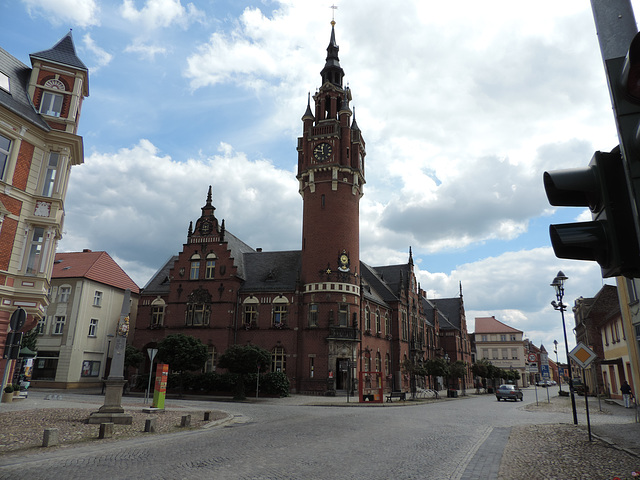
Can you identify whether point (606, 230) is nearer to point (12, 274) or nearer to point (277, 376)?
point (12, 274)

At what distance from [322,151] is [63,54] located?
2792 centimetres

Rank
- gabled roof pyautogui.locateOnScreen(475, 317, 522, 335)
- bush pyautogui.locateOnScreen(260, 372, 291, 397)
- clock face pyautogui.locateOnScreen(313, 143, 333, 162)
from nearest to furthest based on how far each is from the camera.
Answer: bush pyautogui.locateOnScreen(260, 372, 291, 397)
clock face pyautogui.locateOnScreen(313, 143, 333, 162)
gabled roof pyautogui.locateOnScreen(475, 317, 522, 335)

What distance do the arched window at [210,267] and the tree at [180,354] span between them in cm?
1006

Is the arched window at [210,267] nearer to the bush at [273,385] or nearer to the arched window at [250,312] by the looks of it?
the arched window at [250,312]

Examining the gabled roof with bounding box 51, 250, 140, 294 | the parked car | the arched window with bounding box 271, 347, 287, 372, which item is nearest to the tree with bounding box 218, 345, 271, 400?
the arched window with bounding box 271, 347, 287, 372

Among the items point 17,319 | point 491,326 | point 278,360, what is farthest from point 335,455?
point 491,326

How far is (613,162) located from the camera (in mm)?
3160

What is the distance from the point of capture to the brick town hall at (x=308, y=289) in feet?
140

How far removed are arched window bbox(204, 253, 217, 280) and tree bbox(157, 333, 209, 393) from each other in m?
10.1

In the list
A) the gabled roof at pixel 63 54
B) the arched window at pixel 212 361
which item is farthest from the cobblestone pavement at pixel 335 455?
the arched window at pixel 212 361

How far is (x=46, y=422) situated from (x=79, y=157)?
14.1 metres

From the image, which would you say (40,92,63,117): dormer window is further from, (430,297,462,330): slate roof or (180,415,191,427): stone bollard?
(430,297,462,330): slate roof

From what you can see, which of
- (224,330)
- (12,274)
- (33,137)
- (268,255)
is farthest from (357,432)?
(268,255)

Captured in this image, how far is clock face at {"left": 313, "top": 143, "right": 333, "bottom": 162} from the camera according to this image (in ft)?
159
